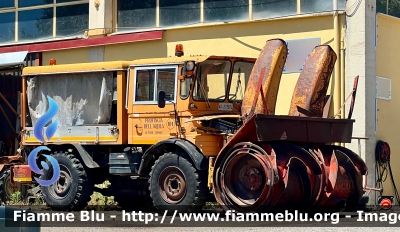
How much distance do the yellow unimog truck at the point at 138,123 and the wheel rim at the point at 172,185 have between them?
2 cm

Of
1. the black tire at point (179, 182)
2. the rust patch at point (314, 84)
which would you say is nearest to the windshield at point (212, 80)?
the black tire at point (179, 182)

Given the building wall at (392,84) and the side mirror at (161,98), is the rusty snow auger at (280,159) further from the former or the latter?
the building wall at (392,84)

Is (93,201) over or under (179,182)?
under

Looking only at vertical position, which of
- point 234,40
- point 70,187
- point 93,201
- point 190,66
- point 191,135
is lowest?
point 93,201

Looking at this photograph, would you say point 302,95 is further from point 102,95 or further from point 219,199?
point 102,95

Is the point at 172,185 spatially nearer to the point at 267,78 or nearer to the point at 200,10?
the point at 267,78

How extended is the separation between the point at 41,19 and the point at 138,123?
9469 millimetres

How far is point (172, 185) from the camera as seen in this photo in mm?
15344

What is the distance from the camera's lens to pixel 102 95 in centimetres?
1700

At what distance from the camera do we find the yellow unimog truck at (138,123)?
Result: 15242 millimetres

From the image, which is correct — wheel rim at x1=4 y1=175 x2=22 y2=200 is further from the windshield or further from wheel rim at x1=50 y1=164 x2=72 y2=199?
the windshield

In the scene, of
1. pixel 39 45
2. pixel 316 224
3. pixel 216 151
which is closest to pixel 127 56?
pixel 39 45

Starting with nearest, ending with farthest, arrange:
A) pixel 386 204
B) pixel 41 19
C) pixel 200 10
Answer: pixel 386 204, pixel 200 10, pixel 41 19

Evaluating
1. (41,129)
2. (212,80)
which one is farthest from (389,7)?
(41,129)
